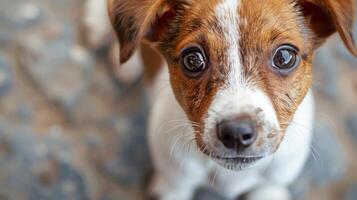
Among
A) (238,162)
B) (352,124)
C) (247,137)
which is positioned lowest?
(352,124)

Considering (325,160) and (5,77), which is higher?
(5,77)

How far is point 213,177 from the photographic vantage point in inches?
79.0

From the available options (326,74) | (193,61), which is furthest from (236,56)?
(326,74)

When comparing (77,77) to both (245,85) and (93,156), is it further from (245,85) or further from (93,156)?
(245,85)

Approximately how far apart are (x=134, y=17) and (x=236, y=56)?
303mm

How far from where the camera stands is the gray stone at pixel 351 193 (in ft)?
7.64

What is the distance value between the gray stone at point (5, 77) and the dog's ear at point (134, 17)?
103 cm

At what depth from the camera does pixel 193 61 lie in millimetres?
1607

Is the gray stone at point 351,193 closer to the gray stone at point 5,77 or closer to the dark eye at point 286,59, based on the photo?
the dark eye at point 286,59

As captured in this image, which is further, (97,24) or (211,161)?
(97,24)

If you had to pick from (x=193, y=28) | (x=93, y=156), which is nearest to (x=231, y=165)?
(x=193, y=28)

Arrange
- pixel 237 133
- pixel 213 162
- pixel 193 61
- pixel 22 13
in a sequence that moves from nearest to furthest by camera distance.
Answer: pixel 237 133 < pixel 193 61 < pixel 213 162 < pixel 22 13

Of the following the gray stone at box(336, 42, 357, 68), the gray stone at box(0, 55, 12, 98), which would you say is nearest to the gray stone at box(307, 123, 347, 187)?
the gray stone at box(336, 42, 357, 68)

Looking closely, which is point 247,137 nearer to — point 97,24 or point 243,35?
point 243,35
